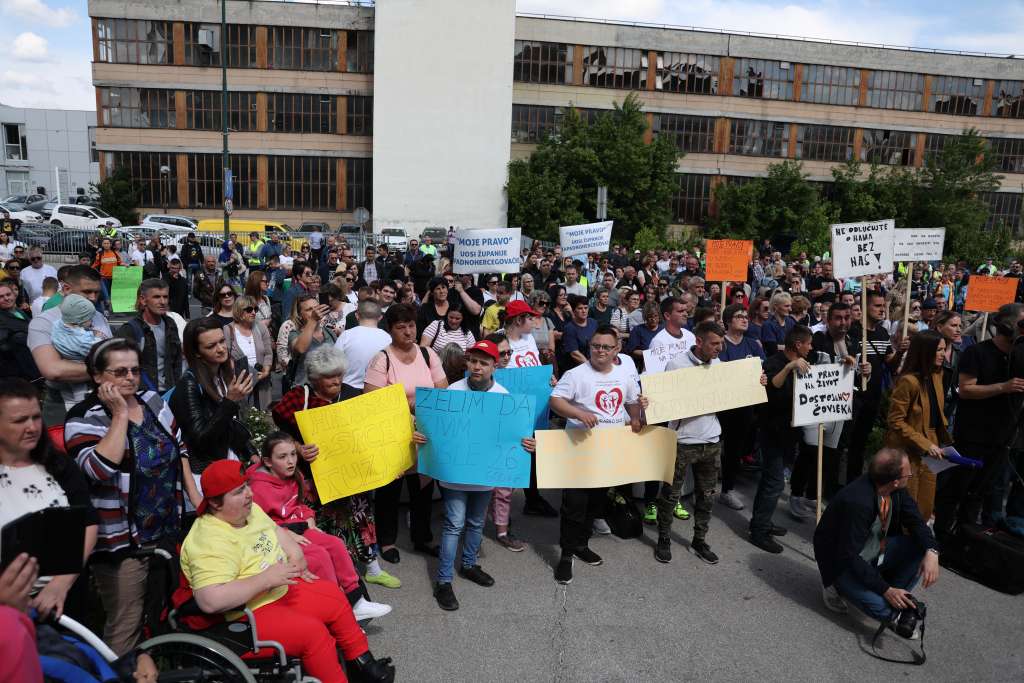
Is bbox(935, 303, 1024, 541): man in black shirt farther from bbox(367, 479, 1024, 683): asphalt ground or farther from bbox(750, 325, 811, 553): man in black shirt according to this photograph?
bbox(750, 325, 811, 553): man in black shirt

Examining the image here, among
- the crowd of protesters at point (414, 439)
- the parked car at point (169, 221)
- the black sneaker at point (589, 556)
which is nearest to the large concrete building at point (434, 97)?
the parked car at point (169, 221)

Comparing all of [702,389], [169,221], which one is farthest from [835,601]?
[169,221]

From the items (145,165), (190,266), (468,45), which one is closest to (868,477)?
(190,266)

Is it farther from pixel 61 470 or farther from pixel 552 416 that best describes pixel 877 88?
pixel 61 470

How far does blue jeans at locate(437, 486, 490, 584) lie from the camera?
195 inches

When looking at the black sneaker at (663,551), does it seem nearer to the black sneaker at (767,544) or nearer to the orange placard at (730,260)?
the black sneaker at (767,544)

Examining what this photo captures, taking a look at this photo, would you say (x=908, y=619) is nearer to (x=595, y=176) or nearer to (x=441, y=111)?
(x=595, y=176)

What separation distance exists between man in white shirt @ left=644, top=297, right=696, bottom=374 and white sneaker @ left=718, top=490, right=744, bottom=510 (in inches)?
56.8

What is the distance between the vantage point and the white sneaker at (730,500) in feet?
22.6

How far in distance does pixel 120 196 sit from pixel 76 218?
23.7 feet

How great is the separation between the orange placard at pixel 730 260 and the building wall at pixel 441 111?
32.0 metres

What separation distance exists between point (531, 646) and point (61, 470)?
2871 millimetres

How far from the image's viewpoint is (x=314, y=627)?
358 cm

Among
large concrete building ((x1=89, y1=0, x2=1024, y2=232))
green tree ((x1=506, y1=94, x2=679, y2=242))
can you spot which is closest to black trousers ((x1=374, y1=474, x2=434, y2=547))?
green tree ((x1=506, y1=94, x2=679, y2=242))
